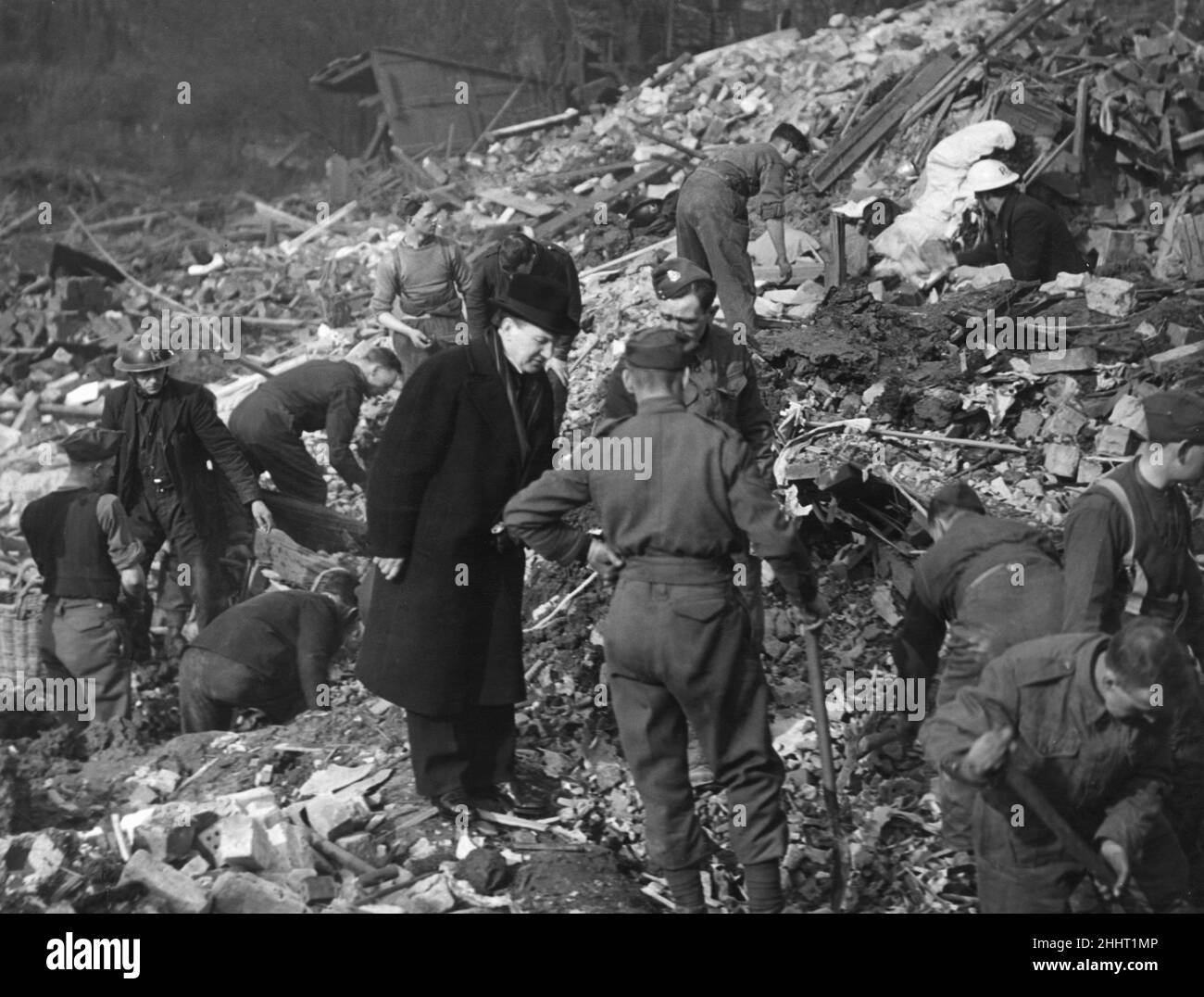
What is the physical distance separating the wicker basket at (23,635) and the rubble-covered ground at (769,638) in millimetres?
283

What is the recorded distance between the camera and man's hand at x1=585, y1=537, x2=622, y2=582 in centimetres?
447

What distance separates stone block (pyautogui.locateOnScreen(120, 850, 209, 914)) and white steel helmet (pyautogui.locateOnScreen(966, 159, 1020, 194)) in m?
4.74

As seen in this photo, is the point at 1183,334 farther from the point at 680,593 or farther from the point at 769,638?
the point at 680,593

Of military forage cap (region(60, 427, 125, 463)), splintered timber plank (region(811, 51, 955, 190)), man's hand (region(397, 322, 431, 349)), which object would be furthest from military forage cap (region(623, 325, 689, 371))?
splintered timber plank (region(811, 51, 955, 190))

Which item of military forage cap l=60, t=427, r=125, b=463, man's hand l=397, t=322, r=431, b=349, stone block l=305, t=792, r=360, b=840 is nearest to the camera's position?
stone block l=305, t=792, r=360, b=840

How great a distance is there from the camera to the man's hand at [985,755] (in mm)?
3744

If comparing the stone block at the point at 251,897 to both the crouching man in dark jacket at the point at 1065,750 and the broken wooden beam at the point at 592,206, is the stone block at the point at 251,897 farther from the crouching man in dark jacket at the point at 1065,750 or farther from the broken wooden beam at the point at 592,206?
the broken wooden beam at the point at 592,206

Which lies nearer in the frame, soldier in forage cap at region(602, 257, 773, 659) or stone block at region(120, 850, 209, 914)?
stone block at region(120, 850, 209, 914)

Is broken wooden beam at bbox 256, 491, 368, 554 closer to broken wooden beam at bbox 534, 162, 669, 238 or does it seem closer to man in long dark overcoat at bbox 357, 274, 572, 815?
man in long dark overcoat at bbox 357, 274, 572, 815

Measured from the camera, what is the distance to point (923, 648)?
5109 millimetres

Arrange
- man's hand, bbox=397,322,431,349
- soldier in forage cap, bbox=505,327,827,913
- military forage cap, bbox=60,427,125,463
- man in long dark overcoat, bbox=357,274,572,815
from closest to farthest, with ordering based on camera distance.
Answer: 1. soldier in forage cap, bbox=505,327,827,913
2. man in long dark overcoat, bbox=357,274,572,815
3. military forage cap, bbox=60,427,125,463
4. man's hand, bbox=397,322,431,349

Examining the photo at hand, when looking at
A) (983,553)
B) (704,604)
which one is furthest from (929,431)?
(704,604)

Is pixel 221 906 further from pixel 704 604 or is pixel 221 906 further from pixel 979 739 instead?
pixel 979 739

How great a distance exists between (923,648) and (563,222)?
4723mm
